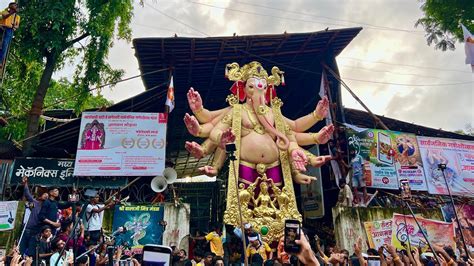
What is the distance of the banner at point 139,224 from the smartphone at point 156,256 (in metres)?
6.67

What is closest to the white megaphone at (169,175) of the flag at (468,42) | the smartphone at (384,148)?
the smartphone at (384,148)

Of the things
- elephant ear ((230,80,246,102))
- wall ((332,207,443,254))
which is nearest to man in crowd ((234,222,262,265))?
wall ((332,207,443,254))

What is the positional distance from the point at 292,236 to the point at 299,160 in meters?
6.86

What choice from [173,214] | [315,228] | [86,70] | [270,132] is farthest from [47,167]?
[315,228]

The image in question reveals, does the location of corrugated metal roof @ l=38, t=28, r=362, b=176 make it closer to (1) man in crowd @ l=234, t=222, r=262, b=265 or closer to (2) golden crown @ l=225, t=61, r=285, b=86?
(2) golden crown @ l=225, t=61, r=285, b=86

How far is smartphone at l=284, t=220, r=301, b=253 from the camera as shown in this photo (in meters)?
3.22

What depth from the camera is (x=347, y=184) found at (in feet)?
39.4

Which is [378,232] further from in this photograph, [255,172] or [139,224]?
[139,224]

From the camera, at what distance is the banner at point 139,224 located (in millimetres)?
9719

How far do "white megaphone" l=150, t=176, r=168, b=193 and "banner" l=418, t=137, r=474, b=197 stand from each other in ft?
29.4

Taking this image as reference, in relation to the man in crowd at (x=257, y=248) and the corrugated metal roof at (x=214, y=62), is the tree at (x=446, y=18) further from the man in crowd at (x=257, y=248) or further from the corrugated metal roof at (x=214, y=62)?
the man in crowd at (x=257, y=248)

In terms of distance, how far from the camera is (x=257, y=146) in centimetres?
1020

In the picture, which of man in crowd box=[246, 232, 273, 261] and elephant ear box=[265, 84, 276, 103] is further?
elephant ear box=[265, 84, 276, 103]

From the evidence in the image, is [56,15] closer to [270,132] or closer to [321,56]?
[270,132]
